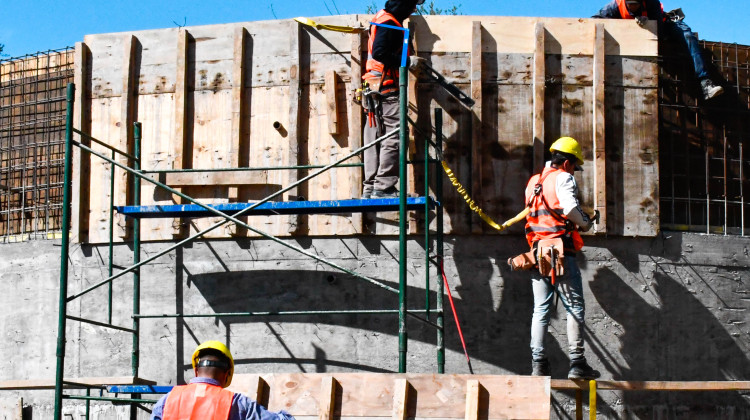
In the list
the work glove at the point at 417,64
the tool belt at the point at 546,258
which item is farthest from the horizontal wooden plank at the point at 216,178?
the tool belt at the point at 546,258

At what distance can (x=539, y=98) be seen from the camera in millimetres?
11234

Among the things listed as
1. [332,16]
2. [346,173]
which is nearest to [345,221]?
[346,173]

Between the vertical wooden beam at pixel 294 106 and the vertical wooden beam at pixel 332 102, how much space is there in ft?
1.03

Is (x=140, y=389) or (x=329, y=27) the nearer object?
(x=140, y=389)

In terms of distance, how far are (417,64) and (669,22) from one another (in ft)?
9.86

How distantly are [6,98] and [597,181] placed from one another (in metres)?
7.11

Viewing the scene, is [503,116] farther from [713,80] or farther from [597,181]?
[713,80]

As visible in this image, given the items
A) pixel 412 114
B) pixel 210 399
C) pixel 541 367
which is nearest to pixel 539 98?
pixel 412 114

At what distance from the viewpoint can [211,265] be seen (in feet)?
37.1

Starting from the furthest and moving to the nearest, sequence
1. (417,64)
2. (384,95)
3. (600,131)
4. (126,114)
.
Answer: (126,114) → (600,131) → (417,64) → (384,95)

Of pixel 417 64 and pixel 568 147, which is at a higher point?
pixel 417 64

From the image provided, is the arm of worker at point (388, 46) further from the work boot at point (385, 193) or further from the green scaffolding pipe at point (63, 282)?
the green scaffolding pipe at point (63, 282)

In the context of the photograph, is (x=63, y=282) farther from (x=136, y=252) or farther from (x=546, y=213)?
(x=546, y=213)

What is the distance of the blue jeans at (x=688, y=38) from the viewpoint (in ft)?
37.9
